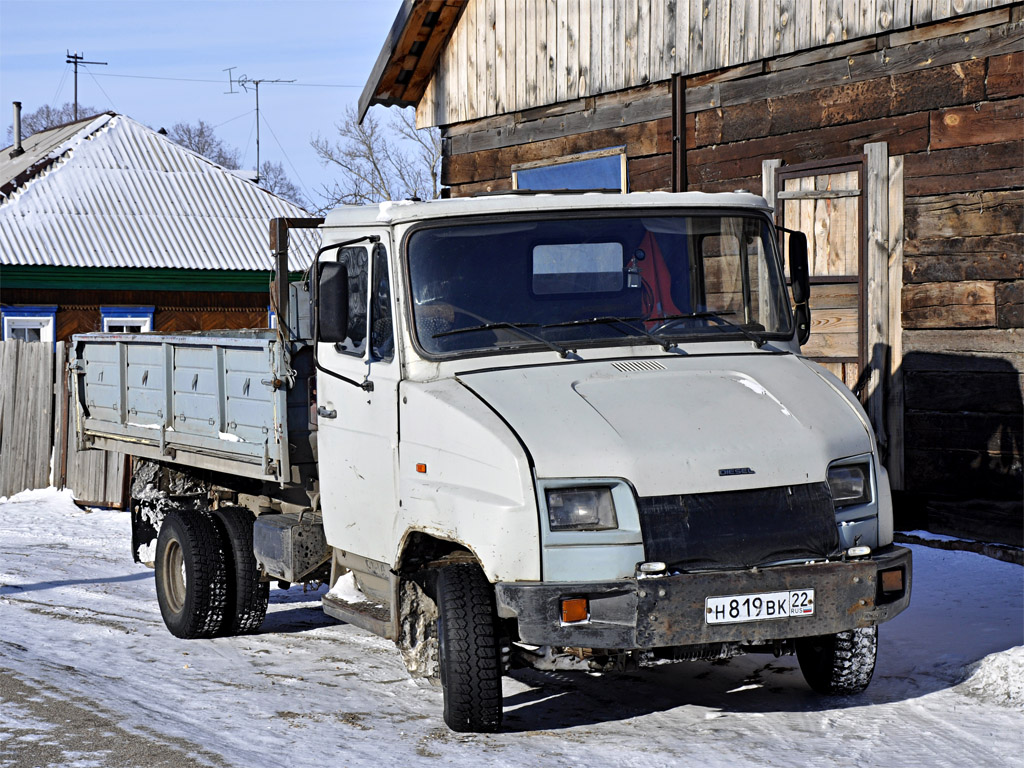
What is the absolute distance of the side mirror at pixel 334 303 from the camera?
616 cm

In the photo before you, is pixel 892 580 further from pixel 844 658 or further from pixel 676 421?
pixel 676 421

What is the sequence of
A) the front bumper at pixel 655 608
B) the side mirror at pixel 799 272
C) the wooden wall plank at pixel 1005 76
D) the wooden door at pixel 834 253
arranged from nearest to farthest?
the front bumper at pixel 655 608
the side mirror at pixel 799 272
the wooden wall plank at pixel 1005 76
the wooden door at pixel 834 253

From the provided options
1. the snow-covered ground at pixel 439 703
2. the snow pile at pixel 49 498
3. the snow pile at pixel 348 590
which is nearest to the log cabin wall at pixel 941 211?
the snow-covered ground at pixel 439 703

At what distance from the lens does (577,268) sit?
6188 mm

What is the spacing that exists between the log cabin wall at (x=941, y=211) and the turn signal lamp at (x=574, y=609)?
16.7 feet


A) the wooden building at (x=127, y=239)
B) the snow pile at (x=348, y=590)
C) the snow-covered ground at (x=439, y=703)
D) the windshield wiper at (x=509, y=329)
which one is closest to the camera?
the snow-covered ground at (x=439, y=703)

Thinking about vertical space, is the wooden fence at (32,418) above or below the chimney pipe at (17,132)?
below

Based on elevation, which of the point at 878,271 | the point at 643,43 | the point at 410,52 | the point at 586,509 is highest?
the point at 410,52

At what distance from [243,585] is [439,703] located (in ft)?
6.83

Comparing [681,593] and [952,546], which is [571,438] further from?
[952,546]

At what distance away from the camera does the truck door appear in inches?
241

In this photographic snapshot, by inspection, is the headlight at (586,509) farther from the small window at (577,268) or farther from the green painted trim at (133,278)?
the green painted trim at (133,278)

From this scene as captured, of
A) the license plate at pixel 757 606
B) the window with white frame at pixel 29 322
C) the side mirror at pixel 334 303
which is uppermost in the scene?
the window with white frame at pixel 29 322

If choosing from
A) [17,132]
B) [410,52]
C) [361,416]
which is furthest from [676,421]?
[17,132]
